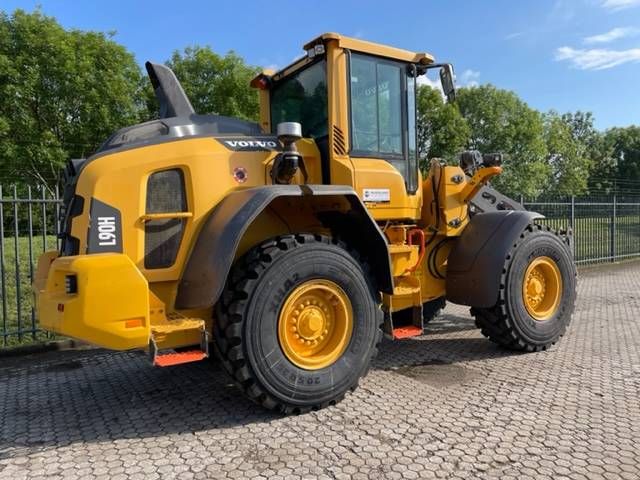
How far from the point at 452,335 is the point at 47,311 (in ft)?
14.7

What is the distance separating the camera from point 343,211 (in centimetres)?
432

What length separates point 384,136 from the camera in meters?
4.88

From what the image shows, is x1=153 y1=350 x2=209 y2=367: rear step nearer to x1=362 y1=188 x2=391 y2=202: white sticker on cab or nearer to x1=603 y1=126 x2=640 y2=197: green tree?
x1=362 y1=188 x2=391 y2=202: white sticker on cab

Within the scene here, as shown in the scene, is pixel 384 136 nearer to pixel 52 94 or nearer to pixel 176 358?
pixel 176 358

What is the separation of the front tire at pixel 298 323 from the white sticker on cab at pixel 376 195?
0.68 m

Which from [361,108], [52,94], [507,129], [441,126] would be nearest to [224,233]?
[361,108]

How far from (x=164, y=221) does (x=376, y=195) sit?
1870 mm

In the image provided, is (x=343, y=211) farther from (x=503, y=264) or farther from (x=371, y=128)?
(x=503, y=264)

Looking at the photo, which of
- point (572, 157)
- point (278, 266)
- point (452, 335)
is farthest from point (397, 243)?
point (572, 157)

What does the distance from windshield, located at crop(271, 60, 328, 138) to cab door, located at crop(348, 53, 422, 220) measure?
0.94ft

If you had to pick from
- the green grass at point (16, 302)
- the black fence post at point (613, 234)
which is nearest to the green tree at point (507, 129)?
the black fence post at point (613, 234)

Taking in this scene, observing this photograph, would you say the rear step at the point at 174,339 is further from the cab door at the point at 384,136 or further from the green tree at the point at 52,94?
the green tree at the point at 52,94

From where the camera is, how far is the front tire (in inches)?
141

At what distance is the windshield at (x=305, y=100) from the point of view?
15.4 feet
